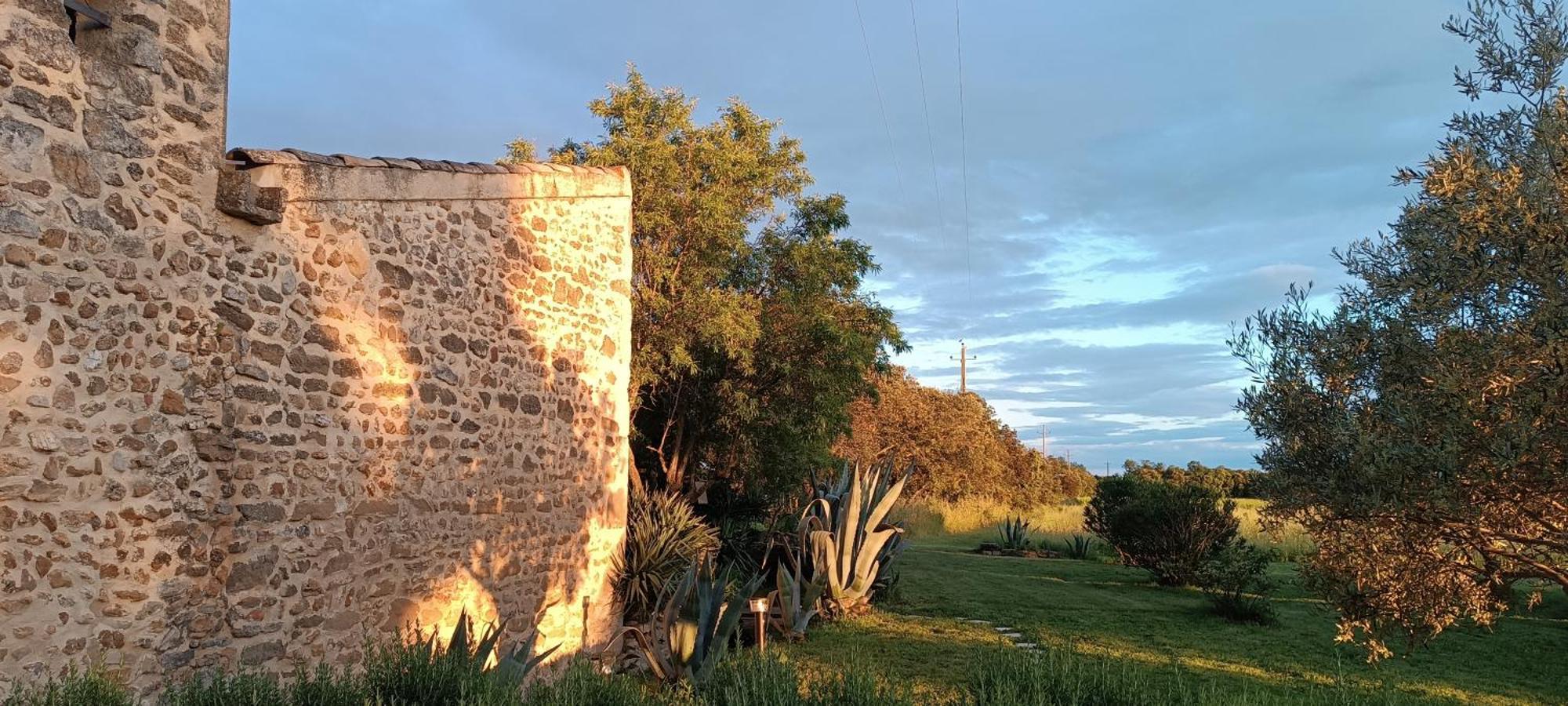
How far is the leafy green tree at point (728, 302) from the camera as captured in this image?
1330 cm

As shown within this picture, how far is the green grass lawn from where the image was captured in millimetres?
7684

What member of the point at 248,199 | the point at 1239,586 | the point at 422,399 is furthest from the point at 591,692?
the point at 1239,586

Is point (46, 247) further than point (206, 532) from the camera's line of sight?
No

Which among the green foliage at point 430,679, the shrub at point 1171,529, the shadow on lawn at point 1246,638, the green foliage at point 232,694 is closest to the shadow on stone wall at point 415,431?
the green foliage at point 232,694

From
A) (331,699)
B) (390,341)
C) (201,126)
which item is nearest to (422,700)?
(331,699)

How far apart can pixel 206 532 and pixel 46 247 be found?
1.78m

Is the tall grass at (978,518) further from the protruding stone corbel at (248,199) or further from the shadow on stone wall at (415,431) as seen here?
the protruding stone corbel at (248,199)

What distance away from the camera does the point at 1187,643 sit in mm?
9680

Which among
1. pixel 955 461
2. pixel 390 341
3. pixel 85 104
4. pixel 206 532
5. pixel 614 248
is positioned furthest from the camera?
pixel 955 461

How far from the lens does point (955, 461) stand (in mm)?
31891

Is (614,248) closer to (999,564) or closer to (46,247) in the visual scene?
(46,247)

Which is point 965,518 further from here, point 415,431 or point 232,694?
point 232,694

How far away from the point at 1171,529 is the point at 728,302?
801 cm

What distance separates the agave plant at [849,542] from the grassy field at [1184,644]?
46 cm
